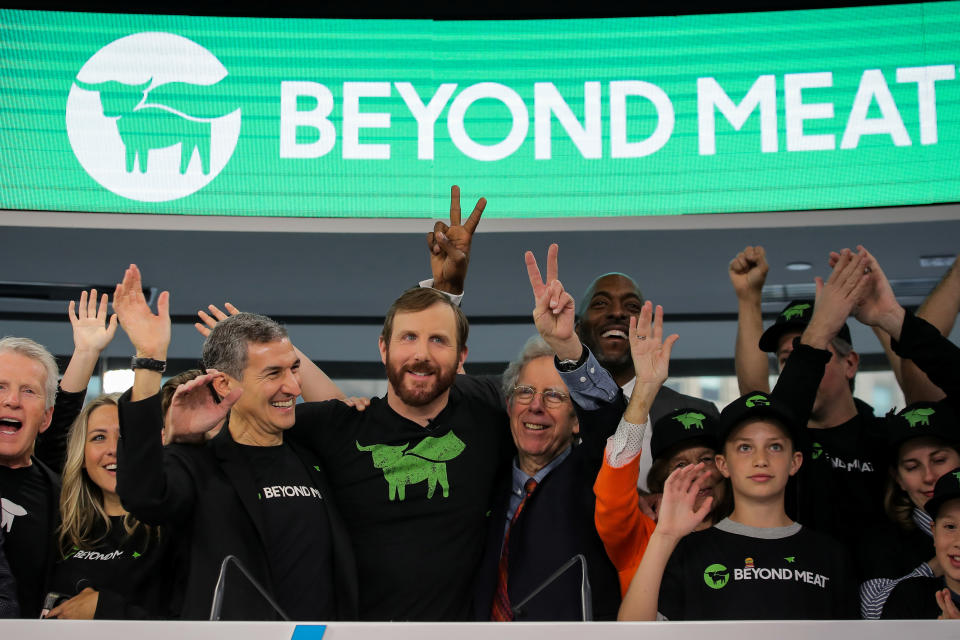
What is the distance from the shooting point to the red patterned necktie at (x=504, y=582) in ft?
8.09

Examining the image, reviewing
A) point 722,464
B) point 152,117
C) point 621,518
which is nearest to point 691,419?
point 722,464

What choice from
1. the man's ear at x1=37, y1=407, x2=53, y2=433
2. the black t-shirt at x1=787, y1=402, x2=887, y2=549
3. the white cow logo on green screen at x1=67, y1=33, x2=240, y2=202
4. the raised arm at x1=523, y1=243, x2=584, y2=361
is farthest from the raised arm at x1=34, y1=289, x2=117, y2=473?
the black t-shirt at x1=787, y1=402, x2=887, y2=549

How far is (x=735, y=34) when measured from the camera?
10.7ft

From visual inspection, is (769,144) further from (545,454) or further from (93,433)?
(93,433)

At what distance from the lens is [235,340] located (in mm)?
2584

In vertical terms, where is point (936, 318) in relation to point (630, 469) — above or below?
above

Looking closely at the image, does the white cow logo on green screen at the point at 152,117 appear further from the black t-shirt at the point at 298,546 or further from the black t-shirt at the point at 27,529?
the black t-shirt at the point at 298,546

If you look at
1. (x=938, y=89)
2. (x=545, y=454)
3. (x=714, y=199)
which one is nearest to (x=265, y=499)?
(x=545, y=454)

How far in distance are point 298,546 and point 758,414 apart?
1216 mm

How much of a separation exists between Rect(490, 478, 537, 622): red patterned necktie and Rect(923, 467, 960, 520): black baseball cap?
38.5 inches

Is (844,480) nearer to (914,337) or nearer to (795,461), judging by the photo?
(795,461)

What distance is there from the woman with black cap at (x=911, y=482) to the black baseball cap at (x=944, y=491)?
0.15 metres

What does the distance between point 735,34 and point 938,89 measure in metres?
0.65

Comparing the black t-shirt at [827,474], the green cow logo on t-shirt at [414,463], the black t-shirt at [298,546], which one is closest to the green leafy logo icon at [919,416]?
the black t-shirt at [827,474]
